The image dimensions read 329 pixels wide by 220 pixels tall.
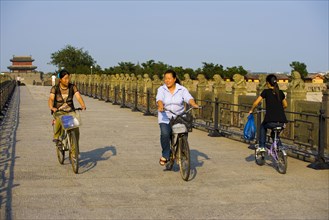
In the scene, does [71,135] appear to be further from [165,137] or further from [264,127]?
[264,127]

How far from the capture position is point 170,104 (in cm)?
819

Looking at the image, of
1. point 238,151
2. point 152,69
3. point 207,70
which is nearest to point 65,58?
point 152,69

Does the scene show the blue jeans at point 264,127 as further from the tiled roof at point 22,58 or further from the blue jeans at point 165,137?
the tiled roof at point 22,58

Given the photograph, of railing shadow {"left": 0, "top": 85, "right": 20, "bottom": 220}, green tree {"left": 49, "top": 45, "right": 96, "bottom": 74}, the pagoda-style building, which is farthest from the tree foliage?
railing shadow {"left": 0, "top": 85, "right": 20, "bottom": 220}

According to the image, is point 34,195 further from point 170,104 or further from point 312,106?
point 312,106

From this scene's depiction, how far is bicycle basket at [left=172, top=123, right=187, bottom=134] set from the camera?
26.2ft

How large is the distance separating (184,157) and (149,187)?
2.75ft

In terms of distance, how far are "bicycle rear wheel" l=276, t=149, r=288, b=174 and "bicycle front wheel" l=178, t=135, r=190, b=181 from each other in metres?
1.65

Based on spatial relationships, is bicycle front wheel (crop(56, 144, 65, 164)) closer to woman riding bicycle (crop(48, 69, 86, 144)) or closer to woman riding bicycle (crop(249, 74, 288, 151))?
woman riding bicycle (crop(48, 69, 86, 144))

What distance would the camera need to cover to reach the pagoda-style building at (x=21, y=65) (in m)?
136

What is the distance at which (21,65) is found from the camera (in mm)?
138000

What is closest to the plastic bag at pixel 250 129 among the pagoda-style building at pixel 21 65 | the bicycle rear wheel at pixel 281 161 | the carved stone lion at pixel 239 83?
the bicycle rear wheel at pixel 281 161

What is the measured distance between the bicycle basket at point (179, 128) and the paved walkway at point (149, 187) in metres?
0.72

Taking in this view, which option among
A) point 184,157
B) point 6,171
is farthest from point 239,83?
point 6,171
